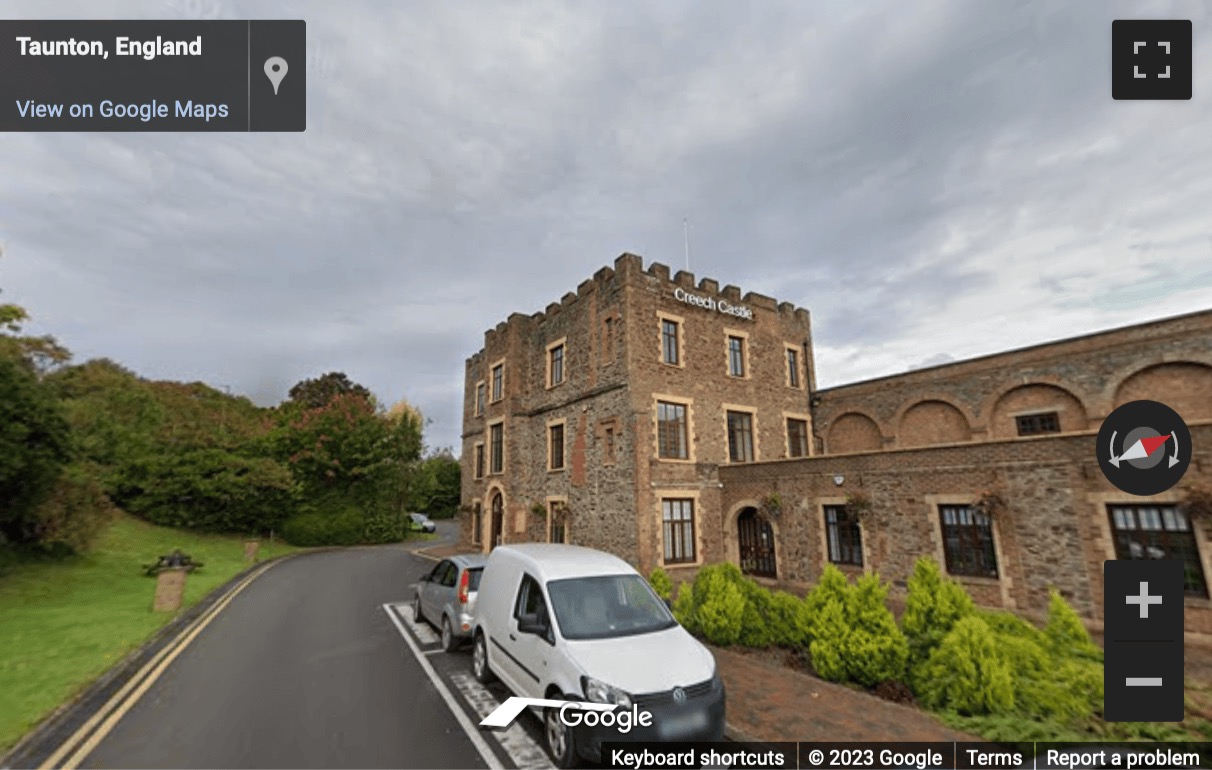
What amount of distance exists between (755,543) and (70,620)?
18561 millimetres

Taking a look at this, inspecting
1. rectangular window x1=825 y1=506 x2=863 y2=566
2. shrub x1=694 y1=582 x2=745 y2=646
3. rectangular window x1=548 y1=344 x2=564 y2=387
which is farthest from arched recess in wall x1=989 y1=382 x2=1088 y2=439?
rectangular window x1=548 y1=344 x2=564 y2=387

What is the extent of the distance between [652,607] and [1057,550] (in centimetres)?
1155

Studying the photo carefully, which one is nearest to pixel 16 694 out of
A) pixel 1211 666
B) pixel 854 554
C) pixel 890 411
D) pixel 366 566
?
pixel 366 566

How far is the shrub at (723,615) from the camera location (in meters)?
9.38

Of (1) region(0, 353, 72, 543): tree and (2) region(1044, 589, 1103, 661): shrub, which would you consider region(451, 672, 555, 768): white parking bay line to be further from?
(1) region(0, 353, 72, 543): tree

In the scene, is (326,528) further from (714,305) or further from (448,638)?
(714,305)

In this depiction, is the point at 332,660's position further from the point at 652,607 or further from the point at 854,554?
the point at 854,554

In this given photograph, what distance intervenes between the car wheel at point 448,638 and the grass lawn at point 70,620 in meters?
5.11

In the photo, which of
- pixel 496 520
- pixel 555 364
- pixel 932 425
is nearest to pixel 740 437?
pixel 932 425

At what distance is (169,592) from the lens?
12320 mm

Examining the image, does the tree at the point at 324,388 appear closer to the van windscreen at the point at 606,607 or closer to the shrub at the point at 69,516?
the shrub at the point at 69,516

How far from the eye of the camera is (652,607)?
704cm

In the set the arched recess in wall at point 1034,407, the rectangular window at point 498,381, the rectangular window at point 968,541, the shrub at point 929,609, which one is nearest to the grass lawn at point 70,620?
Result: the shrub at point 929,609

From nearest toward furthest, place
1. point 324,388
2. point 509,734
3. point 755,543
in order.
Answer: point 509,734, point 755,543, point 324,388
